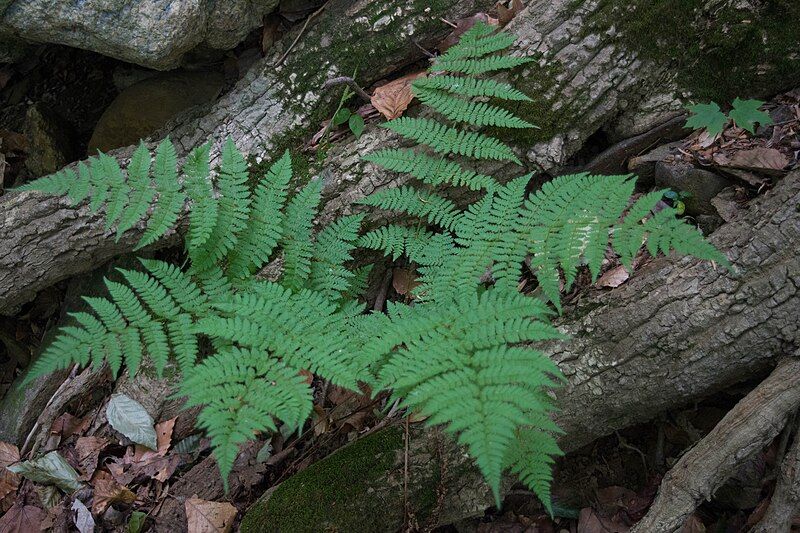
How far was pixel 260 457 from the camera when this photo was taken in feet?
10.2

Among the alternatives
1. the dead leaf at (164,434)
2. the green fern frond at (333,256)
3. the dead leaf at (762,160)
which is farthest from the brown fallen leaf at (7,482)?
the dead leaf at (762,160)

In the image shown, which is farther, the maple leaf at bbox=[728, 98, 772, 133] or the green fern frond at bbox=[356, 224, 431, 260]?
the green fern frond at bbox=[356, 224, 431, 260]

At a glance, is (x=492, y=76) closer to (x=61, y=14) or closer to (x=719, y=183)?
(x=719, y=183)

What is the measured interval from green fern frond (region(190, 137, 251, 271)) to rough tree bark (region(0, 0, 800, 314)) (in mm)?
462

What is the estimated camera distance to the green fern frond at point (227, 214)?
9.78 feet

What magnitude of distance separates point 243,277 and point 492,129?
1.54 m

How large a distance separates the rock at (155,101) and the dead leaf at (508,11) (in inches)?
75.1

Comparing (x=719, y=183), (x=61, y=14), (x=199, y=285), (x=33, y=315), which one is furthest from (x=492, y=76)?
(x=33, y=315)

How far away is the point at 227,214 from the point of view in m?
3.00

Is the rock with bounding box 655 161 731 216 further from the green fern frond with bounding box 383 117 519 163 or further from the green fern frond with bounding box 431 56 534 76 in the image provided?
the green fern frond with bounding box 431 56 534 76

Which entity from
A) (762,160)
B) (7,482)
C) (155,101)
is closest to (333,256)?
(155,101)

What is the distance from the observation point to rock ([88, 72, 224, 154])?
161 inches

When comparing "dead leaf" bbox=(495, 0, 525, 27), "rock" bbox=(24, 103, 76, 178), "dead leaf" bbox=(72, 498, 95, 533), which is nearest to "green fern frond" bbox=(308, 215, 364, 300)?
"dead leaf" bbox=(495, 0, 525, 27)

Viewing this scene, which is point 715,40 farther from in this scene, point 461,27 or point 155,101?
point 155,101
